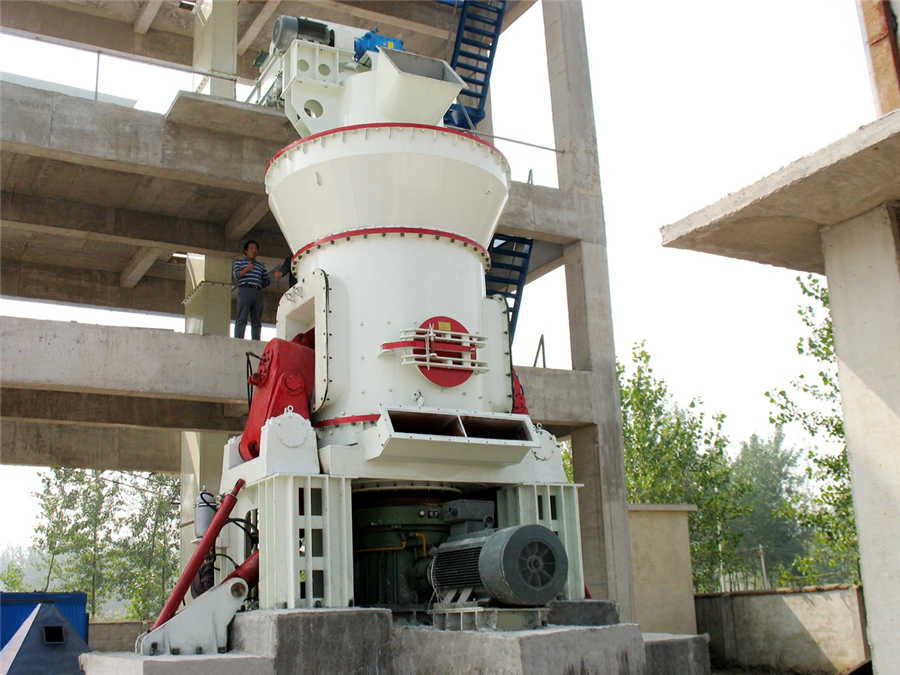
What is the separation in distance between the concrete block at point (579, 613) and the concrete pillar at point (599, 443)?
6864mm

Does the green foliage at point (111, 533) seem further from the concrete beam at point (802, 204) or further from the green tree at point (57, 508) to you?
the concrete beam at point (802, 204)

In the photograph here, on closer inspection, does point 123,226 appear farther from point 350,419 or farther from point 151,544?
point 151,544

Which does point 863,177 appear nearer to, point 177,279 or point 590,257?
point 590,257

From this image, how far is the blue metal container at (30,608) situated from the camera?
1259 cm

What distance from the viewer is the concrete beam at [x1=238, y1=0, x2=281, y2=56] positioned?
19.4 m

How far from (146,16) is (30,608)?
1250 cm

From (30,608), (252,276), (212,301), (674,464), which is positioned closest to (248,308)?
(252,276)

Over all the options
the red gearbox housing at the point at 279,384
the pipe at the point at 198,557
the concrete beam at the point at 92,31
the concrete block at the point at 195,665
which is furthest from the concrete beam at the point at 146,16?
the concrete block at the point at 195,665

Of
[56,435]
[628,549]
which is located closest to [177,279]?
[56,435]

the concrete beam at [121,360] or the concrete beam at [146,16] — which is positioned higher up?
the concrete beam at [146,16]

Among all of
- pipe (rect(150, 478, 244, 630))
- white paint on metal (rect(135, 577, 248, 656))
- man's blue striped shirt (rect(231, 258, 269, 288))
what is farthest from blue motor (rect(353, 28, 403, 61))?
white paint on metal (rect(135, 577, 248, 656))

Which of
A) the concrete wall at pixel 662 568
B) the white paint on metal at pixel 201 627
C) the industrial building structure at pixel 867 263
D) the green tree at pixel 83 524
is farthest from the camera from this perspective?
the green tree at pixel 83 524

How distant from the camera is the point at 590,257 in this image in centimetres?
1758

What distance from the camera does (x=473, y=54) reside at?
18719 mm
